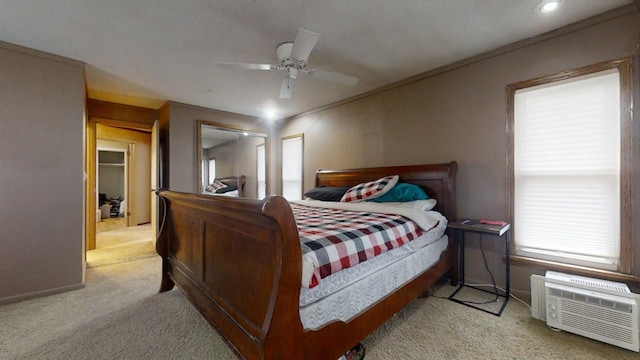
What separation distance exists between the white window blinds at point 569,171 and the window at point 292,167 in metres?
3.27

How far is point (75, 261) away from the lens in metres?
2.58

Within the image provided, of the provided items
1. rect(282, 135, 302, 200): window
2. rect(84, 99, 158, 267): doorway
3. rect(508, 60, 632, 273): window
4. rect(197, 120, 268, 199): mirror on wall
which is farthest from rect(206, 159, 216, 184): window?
rect(508, 60, 632, 273): window

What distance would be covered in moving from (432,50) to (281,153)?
336 cm

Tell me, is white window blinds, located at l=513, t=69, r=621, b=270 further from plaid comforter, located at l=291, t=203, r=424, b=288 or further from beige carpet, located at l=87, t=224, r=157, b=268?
beige carpet, located at l=87, t=224, r=157, b=268

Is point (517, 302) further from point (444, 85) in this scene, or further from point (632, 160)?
point (444, 85)

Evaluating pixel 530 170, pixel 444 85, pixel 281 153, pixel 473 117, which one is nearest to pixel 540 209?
pixel 530 170

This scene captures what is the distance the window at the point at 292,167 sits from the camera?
4762 millimetres

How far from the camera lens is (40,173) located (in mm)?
2434

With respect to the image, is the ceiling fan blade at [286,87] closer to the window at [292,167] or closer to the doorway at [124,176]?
the window at [292,167]

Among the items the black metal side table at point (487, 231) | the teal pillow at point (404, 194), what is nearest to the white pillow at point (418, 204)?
the teal pillow at point (404, 194)

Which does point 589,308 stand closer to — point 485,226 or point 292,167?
point 485,226

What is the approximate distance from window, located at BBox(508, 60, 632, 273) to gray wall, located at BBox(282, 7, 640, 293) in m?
0.12

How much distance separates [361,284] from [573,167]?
6.90ft

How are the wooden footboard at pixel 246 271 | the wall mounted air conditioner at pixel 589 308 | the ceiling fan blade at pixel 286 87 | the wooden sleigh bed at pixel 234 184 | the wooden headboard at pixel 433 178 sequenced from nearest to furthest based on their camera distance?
the wooden footboard at pixel 246 271
the wall mounted air conditioner at pixel 589 308
the ceiling fan blade at pixel 286 87
the wooden headboard at pixel 433 178
the wooden sleigh bed at pixel 234 184
